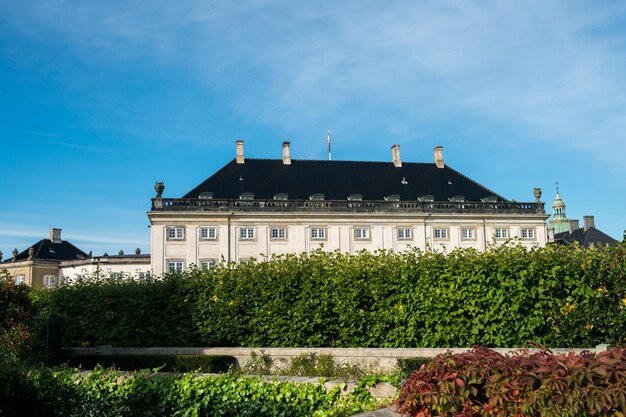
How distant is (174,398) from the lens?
870 cm

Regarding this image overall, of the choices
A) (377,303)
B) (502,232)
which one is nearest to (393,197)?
(502,232)

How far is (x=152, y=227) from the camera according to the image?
50625mm

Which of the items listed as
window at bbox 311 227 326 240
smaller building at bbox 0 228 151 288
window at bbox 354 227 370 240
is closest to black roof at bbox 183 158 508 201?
window at bbox 311 227 326 240

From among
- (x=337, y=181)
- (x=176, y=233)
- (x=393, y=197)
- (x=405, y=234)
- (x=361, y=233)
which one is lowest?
(x=405, y=234)

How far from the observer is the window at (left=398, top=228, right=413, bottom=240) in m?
54.6

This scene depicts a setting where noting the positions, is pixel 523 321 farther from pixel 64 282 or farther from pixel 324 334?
pixel 64 282

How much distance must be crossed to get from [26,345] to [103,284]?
702cm

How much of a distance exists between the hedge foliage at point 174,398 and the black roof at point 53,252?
65.4 metres

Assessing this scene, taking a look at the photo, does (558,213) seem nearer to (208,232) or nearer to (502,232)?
(502,232)

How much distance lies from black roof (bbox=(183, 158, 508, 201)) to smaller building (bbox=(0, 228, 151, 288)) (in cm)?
1373

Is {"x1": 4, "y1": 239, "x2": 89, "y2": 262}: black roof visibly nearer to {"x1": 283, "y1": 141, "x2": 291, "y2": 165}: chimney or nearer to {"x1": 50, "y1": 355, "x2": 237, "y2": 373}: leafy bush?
{"x1": 283, "y1": 141, "x2": 291, "y2": 165}: chimney

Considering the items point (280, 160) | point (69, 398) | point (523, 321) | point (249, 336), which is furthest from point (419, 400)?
point (280, 160)

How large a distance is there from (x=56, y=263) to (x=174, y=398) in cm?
6656

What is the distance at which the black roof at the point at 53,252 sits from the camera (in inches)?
2778
